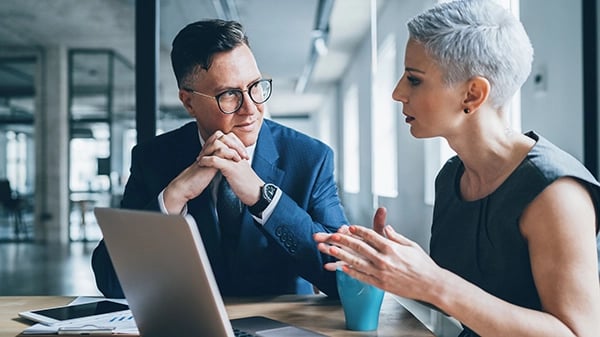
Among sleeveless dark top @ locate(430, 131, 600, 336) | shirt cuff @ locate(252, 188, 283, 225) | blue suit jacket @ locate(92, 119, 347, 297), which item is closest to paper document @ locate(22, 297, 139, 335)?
blue suit jacket @ locate(92, 119, 347, 297)

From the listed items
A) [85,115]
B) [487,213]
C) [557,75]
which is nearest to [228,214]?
[487,213]

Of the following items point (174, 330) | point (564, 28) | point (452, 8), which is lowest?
point (174, 330)

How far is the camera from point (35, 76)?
6.50 m

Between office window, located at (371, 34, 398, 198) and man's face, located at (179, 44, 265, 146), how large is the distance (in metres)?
5.18

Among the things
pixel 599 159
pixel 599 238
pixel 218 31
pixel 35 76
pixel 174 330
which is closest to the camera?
pixel 174 330

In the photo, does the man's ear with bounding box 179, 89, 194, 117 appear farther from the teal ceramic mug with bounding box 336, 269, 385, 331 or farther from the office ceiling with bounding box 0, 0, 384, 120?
the office ceiling with bounding box 0, 0, 384, 120

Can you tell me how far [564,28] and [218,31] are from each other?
5.50ft

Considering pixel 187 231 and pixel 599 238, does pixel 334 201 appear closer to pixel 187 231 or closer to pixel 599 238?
pixel 599 238

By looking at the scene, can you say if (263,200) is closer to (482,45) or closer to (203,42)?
(203,42)

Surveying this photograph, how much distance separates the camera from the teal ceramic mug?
121 centimetres

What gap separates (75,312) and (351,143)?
9.93 m

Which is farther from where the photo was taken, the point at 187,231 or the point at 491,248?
the point at 491,248

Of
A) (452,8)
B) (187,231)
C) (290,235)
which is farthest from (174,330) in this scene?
(452,8)

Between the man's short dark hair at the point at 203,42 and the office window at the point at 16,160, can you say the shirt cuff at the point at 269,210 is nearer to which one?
the man's short dark hair at the point at 203,42
